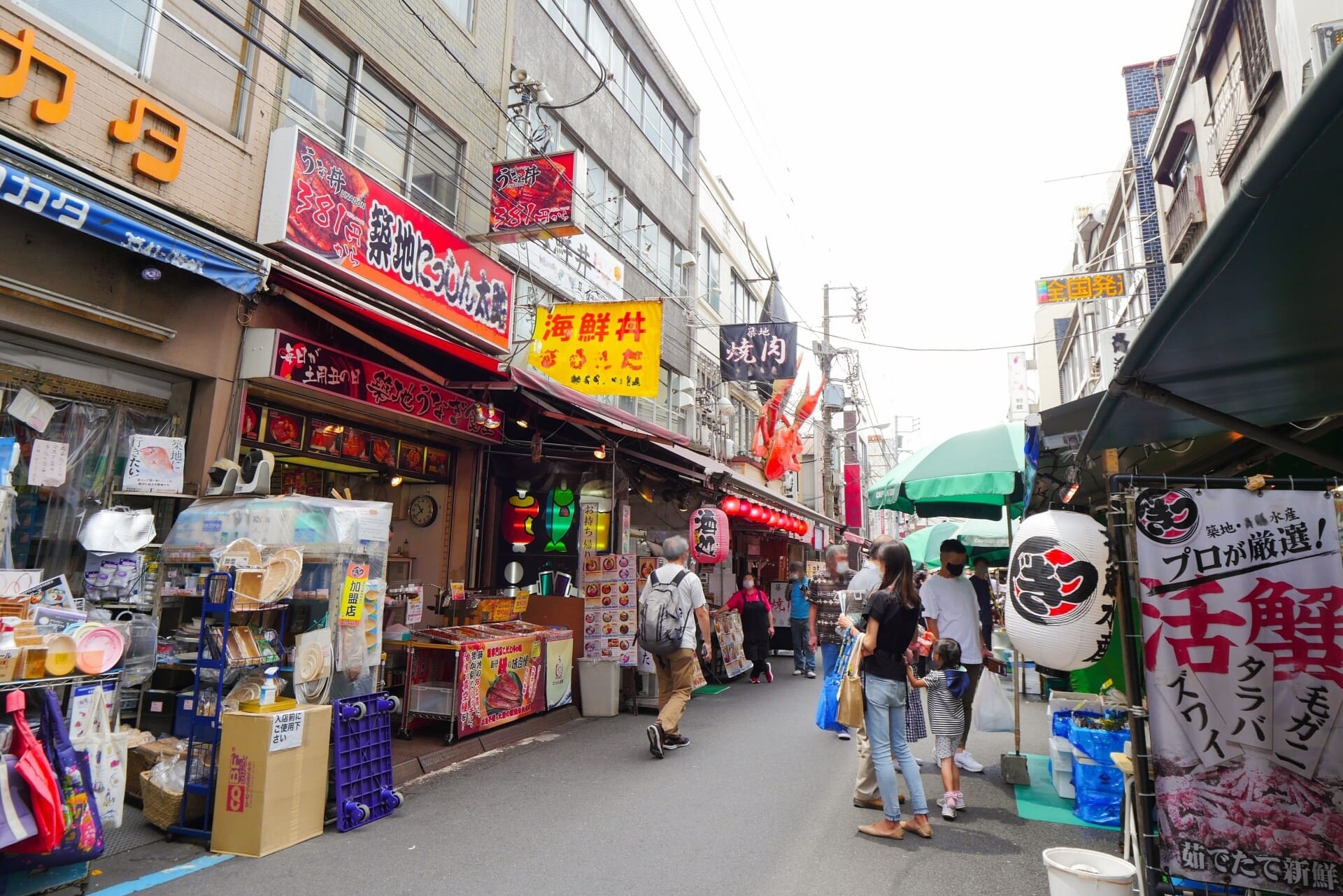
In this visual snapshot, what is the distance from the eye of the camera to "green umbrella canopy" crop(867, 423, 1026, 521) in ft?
25.0

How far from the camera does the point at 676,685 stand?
818 cm

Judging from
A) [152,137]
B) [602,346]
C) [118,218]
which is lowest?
[118,218]

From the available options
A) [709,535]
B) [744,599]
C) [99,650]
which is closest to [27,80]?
[99,650]

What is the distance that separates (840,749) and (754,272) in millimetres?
24555

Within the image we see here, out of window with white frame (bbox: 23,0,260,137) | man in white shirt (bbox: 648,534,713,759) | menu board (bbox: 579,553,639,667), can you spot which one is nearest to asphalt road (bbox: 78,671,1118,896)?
man in white shirt (bbox: 648,534,713,759)

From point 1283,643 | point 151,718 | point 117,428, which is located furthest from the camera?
point 117,428

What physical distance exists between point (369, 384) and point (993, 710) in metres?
7.51

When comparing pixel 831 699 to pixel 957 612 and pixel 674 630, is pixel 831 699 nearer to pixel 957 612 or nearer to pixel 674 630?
pixel 957 612

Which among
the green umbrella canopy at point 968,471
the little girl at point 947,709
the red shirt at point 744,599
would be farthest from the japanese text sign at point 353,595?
the red shirt at point 744,599

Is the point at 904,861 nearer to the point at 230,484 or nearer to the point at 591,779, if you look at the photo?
the point at 591,779

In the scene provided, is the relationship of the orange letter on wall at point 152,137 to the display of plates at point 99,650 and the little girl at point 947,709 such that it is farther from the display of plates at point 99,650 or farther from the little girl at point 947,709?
the little girl at point 947,709

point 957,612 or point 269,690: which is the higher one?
point 957,612

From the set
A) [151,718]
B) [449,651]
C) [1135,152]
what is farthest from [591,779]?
[1135,152]

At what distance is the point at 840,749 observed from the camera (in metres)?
8.41
